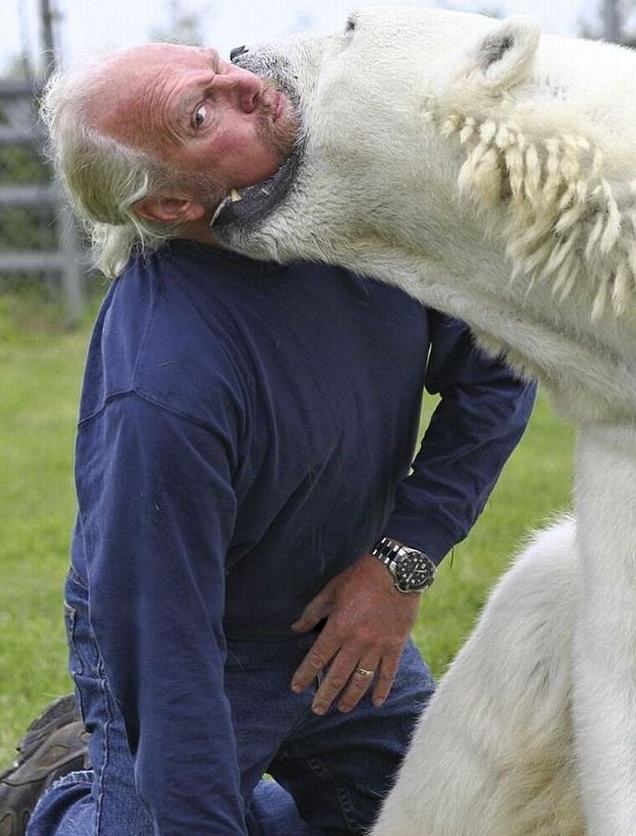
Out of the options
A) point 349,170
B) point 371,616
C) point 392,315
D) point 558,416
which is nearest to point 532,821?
point 371,616

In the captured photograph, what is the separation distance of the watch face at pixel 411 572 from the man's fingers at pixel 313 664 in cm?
17

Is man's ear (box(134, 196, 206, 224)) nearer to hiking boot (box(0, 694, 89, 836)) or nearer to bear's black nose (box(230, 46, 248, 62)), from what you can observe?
bear's black nose (box(230, 46, 248, 62))

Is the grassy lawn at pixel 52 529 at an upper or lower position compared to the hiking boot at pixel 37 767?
lower

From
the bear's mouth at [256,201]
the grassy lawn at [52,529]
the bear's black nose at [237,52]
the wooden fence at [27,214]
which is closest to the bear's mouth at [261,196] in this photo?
the bear's mouth at [256,201]

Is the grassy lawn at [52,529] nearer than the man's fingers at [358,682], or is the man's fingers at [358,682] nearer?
the man's fingers at [358,682]

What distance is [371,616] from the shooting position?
284 cm

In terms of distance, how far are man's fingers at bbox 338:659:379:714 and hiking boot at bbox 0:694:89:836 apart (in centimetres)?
63

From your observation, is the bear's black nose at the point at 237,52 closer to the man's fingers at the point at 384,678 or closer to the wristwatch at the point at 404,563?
the wristwatch at the point at 404,563

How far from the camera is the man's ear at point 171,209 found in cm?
249

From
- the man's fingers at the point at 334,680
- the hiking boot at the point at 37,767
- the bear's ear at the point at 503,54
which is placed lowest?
the hiking boot at the point at 37,767

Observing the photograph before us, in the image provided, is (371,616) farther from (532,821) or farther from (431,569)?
(532,821)

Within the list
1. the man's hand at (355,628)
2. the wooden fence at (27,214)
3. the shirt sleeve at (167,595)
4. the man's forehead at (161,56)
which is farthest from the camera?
the wooden fence at (27,214)

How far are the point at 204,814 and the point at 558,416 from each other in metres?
0.81

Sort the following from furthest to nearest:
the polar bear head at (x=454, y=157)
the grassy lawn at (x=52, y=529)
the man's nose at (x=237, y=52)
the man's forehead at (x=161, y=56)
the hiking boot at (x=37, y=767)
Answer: the grassy lawn at (x=52, y=529) → the hiking boot at (x=37, y=767) → the man's nose at (x=237, y=52) → the man's forehead at (x=161, y=56) → the polar bear head at (x=454, y=157)
